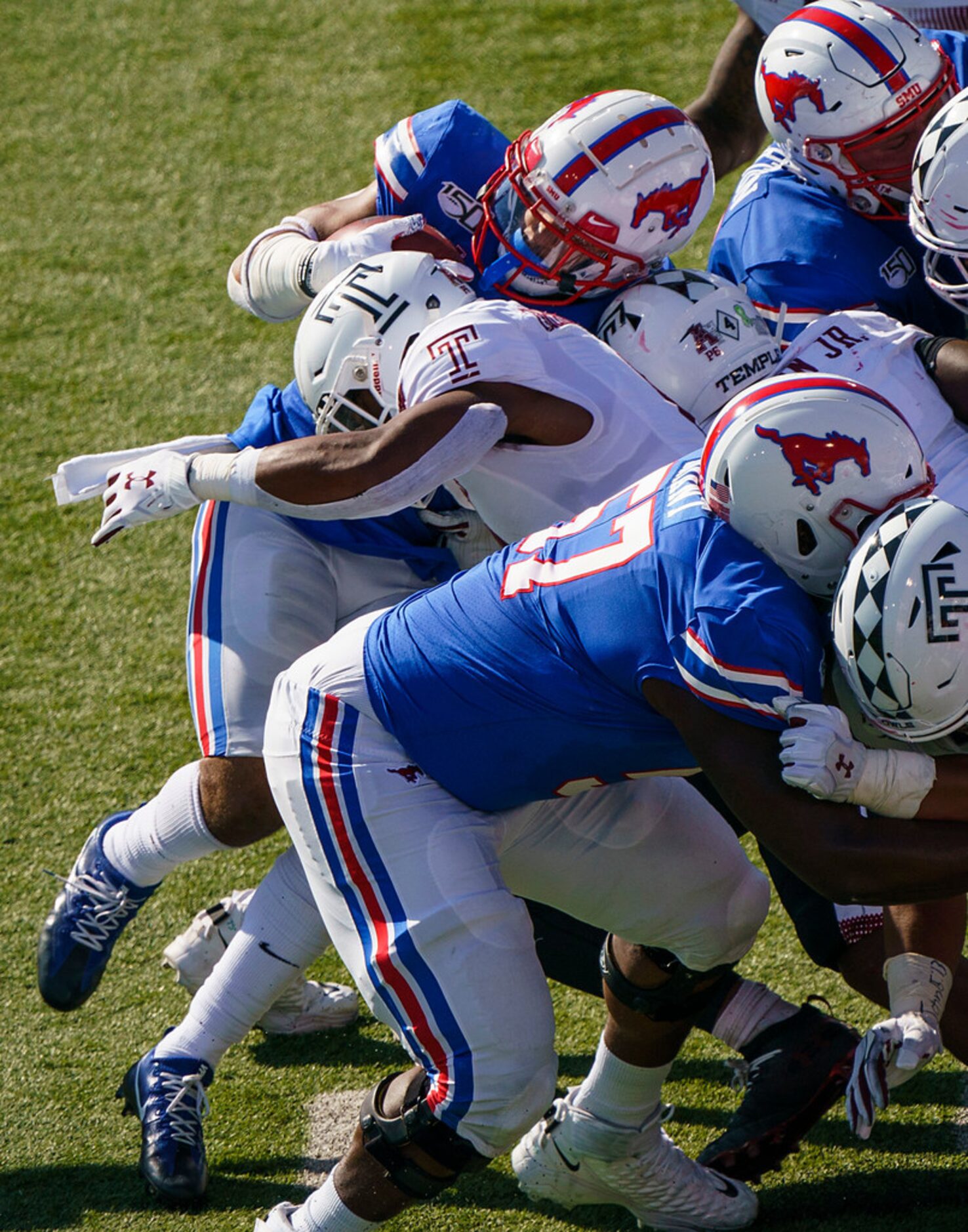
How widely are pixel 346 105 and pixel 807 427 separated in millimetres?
4963

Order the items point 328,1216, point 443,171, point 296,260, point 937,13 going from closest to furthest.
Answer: point 328,1216 → point 296,260 → point 443,171 → point 937,13

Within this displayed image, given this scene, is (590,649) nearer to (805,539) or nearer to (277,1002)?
(805,539)

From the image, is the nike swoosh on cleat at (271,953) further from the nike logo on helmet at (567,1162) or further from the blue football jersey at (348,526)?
the blue football jersey at (348,526)

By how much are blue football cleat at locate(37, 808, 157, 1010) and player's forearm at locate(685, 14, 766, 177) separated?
2.47m

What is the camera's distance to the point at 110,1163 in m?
3.18

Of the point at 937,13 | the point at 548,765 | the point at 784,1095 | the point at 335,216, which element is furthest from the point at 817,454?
the point at 937,13

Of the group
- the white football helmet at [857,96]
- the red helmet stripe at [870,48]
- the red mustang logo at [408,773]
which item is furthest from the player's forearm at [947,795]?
the red helmet stripe at [870,48]

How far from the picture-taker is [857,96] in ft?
10.6

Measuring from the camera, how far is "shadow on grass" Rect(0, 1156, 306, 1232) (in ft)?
10.0

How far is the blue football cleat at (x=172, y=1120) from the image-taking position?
306cm

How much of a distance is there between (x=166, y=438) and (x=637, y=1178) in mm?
3086

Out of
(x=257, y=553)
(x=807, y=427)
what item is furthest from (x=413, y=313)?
(x=807, y=427)

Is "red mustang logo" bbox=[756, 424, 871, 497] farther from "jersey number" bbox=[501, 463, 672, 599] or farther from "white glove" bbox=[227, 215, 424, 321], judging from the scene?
"white glove" bbox=[227, 215, 424, 321]

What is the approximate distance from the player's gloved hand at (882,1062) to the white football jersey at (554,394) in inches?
39.4
